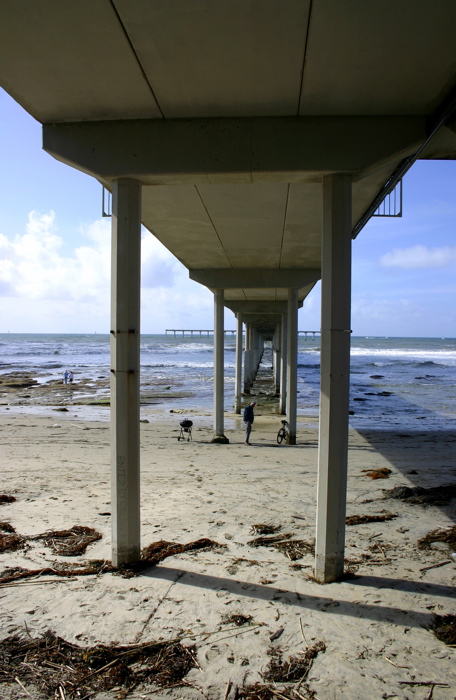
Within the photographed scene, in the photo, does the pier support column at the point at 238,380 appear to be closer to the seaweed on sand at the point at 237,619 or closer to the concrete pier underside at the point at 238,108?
the concrete pier underside at the point at 238,108

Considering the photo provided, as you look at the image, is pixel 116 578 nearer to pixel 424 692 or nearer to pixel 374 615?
pixel 374 615

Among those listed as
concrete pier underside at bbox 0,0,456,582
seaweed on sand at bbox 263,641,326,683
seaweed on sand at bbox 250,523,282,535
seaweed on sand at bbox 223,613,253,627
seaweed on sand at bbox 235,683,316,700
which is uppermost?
concrete pier underside at bbox 0,0,456,582

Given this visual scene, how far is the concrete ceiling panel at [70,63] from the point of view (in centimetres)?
370

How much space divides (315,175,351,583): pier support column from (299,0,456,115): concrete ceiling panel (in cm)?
86

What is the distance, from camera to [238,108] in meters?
5.00

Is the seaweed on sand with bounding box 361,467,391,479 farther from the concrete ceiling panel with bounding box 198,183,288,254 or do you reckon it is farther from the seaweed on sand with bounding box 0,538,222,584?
the concrete ceiling panel with bounding box 198,183,288,254

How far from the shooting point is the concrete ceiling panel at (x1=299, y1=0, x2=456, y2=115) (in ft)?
11.7

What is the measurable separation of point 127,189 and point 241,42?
7.15 ft

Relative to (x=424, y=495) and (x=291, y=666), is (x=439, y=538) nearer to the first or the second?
(x=424, y=495)

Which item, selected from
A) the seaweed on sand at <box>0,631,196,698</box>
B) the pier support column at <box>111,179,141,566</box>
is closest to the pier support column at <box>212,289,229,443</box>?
the pier support column at <box>111,179,141,566</box>

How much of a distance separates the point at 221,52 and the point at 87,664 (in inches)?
209

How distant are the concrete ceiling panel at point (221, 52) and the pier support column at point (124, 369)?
131 cm

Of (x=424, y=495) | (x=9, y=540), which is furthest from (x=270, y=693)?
(x=424, y=495)

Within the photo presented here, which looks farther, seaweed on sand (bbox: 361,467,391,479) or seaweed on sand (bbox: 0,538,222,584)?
seaweed on sand (bbox: 361,467,391,479)
